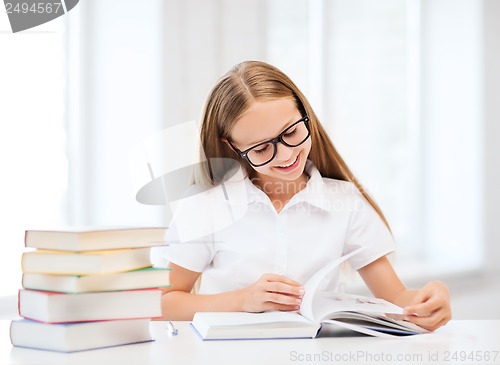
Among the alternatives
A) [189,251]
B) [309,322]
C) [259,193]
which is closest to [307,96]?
[259,193]

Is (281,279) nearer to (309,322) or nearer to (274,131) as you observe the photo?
(309,322)

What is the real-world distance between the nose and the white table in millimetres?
468

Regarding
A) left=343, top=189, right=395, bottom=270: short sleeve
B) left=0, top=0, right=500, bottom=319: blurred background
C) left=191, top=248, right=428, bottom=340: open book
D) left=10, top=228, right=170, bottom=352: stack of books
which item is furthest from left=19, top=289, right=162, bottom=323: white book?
left=0, top=0, right=500, bottom=319: blurred background

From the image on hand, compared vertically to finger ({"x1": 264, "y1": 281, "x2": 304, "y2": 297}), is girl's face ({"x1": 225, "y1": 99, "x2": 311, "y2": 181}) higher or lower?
higher

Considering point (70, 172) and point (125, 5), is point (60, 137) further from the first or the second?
A: point (125, 5)

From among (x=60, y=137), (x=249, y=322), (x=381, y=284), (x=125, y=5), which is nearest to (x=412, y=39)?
(x=125, y=5)

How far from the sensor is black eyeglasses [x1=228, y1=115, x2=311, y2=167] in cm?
156

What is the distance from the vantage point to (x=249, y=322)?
3.98 ft

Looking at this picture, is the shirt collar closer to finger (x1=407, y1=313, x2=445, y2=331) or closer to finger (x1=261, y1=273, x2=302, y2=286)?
finger (x1=261, y1=273, x2=302, y2=286)

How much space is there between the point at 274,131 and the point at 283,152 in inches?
2.1

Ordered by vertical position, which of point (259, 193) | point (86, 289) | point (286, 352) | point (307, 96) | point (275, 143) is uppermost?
point (307, 96)

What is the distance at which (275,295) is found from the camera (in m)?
1.35

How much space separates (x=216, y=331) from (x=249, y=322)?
6 cm

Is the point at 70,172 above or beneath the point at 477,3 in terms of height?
beneath
